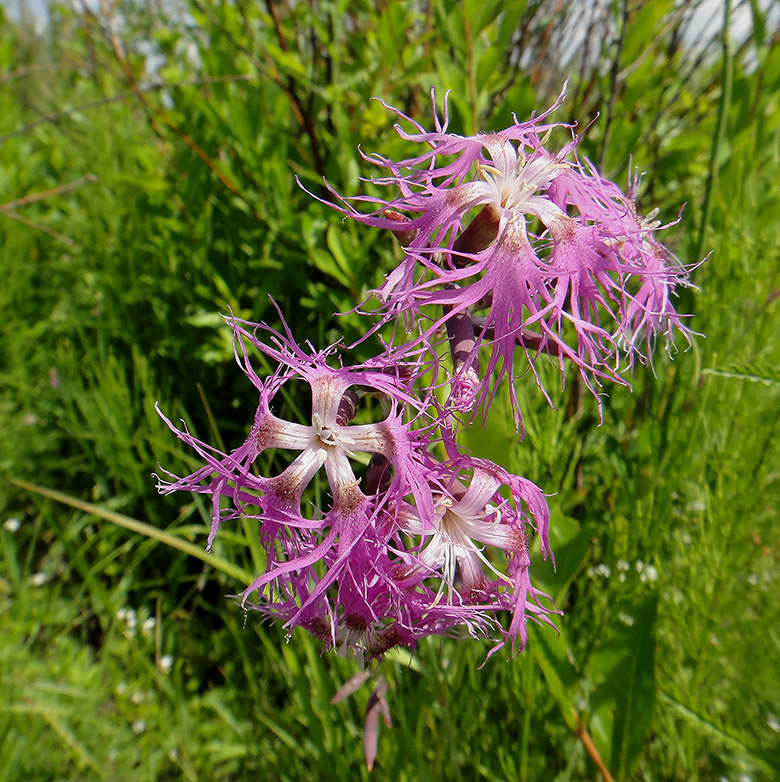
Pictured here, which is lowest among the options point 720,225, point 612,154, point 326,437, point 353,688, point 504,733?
point 504,733

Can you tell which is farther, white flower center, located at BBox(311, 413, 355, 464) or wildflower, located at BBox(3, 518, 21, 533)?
wildflower, located at BBox(3, 518, 21, 533)

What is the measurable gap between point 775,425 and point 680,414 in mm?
156

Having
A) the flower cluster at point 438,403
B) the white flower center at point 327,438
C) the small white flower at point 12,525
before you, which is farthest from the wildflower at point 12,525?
the white flower center at point 327,438

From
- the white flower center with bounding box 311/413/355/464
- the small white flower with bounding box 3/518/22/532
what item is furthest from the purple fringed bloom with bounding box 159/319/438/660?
the small white flower with bounding box 3/518/22/532

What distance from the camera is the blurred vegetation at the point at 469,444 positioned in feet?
3.38

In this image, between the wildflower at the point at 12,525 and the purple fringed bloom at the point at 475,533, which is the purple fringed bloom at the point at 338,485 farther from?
the wildflower at the point at 12,525

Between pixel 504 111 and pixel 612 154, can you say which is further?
pixel 612 154

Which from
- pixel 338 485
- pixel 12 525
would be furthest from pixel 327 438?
pixel 12 525

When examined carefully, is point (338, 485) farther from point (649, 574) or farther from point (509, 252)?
point (649, 574)

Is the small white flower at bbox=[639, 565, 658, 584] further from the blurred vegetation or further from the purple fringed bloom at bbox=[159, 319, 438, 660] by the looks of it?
the purple fringed bloom at bbox=[159, 319, 438, 660]

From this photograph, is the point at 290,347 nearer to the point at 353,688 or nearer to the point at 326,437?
the point at 326,437

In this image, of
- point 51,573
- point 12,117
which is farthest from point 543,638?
point 12,117

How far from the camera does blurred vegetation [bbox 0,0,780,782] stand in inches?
40.6

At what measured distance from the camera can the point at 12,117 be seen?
9.16 feet
